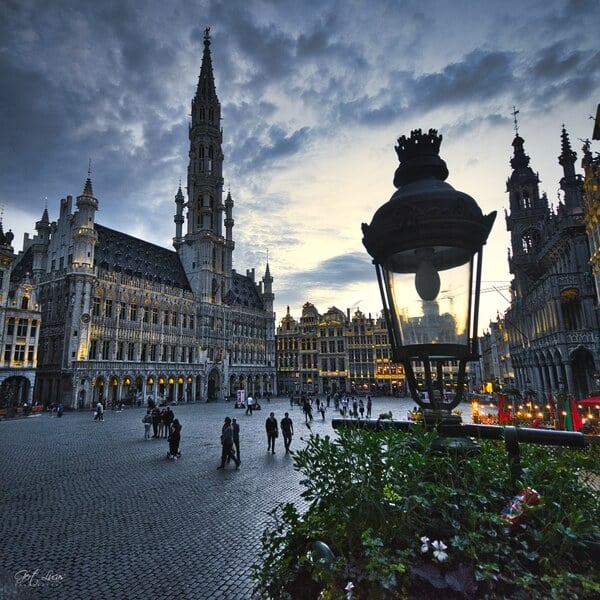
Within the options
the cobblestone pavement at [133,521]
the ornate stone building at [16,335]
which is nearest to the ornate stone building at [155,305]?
the ornate stone building at [16,335]

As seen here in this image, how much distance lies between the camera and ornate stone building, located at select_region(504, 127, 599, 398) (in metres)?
28.6

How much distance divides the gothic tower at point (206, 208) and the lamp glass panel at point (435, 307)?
6767 cm

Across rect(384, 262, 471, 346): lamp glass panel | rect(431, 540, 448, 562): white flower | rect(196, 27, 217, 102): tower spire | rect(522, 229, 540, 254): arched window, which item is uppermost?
rect(196, 27, 217, 102): tower spire

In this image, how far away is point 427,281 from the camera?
344cm

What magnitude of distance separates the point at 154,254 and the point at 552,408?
211ft

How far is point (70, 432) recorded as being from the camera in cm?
2411

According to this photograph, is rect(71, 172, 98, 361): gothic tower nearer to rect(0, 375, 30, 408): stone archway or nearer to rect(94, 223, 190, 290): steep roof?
rect(94, 223, 190, 290): steep roof

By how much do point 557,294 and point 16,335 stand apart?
5442cm

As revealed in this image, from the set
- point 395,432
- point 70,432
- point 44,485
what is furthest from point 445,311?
point 70,432

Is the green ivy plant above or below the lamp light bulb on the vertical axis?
below

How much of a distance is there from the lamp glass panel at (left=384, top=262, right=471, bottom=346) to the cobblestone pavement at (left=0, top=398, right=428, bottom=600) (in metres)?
4.98

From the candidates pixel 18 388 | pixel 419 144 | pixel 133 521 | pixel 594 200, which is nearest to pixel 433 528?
pixel 419 144

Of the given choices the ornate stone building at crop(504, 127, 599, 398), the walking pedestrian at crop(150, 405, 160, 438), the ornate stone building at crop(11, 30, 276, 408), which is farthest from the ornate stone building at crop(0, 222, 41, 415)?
the ornate stone building at crop(504, 127, 599, 398)

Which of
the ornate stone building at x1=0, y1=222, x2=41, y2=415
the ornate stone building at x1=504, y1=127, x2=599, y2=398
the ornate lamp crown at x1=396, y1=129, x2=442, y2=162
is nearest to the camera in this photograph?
the ornate lamp crown at x1=396, y1=129, x2=442, y2=162
